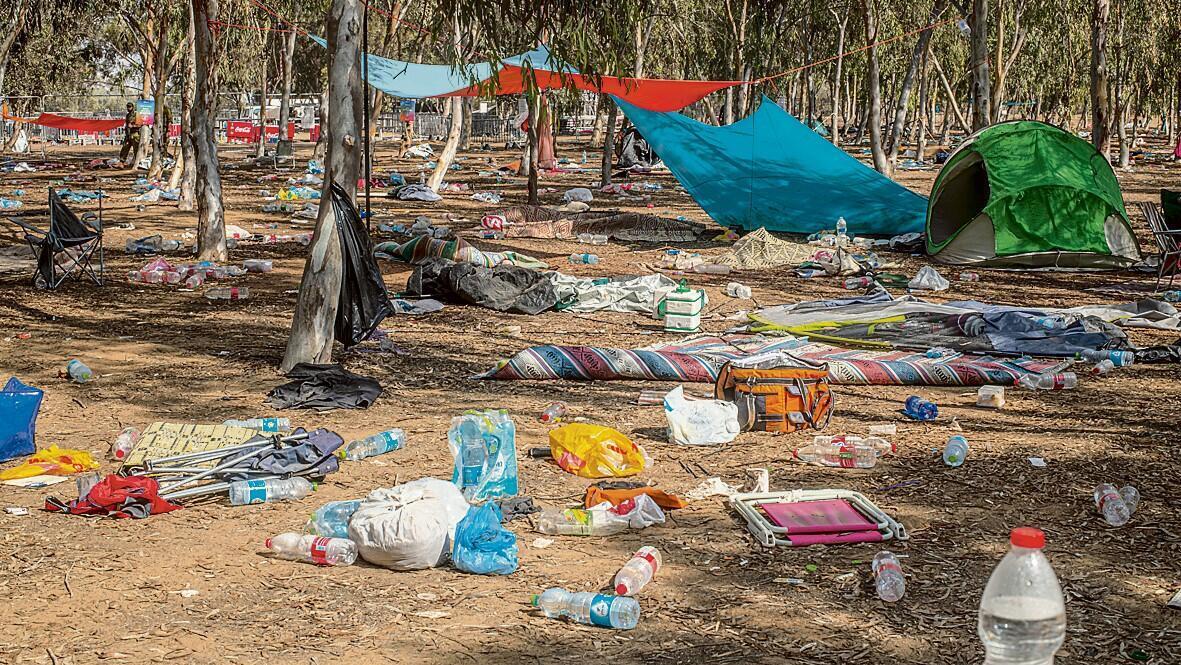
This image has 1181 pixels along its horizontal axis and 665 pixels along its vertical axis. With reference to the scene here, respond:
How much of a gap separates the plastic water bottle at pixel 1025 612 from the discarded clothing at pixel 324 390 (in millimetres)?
4845

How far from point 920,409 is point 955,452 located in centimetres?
82

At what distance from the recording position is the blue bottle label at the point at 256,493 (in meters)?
4.98

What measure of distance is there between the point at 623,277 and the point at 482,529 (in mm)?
6360

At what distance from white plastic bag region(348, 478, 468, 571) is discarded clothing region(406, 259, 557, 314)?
498 cm

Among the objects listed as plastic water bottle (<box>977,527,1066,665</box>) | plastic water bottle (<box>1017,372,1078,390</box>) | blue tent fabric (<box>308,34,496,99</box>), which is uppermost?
blue tent fabric (<box>308,34,496,99</box>)

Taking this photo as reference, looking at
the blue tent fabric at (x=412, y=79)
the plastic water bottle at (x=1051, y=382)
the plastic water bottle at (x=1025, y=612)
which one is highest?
the blue tent fabric at (x=412, y=79)

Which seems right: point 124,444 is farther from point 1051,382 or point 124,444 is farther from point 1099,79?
point 1099,79

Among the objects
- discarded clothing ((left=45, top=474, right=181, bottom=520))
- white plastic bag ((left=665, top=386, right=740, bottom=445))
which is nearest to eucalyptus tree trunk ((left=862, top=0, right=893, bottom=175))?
white plastic bag ((left=665, top=386, right=740, bottom=445))

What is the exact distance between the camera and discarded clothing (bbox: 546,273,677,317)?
9375mm

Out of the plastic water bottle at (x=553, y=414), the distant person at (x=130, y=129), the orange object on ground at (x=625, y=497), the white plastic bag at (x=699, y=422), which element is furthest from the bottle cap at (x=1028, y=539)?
the distant person at (x=130, y=129)

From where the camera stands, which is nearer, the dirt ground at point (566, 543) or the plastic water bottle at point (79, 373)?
the dirt ground at point (566, 543)

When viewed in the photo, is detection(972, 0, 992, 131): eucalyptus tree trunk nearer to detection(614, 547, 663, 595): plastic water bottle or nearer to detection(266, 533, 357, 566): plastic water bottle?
detection(614, 547, 663, 595): plastic water bottle

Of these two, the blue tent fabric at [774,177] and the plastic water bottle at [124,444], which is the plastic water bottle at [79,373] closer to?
the plastic water bottle at [124,444]

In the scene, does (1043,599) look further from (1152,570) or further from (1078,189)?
(1078,189)
